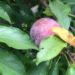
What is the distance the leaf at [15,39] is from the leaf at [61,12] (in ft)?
0.48

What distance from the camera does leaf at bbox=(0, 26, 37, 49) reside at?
714 millimetres

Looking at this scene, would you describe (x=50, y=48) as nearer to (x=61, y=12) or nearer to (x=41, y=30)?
(x=41, y=30)

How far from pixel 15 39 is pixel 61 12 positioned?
0.21 meters

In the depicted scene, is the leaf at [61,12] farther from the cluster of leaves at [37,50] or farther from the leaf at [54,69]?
the leaf at [54,69]

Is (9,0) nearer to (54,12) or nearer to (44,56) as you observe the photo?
(54,12)

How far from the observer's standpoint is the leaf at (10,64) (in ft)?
2.42

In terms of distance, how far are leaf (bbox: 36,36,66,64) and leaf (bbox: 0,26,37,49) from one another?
0.03m

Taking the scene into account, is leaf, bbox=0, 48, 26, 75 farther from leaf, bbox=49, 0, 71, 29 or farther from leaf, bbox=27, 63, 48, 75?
leaf, bbox=49, 0, 71, 29

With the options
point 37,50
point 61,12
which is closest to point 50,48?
point 37,50

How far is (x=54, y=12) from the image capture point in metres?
Result: 0.87

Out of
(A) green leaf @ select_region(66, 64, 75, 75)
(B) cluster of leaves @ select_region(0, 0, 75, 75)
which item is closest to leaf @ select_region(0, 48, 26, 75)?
(B) cluster of leaves @ select_region(0, 0, 75, 75)

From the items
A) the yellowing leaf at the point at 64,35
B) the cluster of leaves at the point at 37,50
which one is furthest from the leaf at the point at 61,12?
the yellowing leaf at the point at 64,35

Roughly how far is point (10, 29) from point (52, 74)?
0.57ft

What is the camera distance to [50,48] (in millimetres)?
723
